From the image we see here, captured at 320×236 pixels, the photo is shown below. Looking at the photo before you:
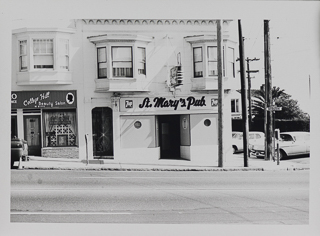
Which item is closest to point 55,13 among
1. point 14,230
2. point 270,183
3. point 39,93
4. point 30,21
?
point 30,21

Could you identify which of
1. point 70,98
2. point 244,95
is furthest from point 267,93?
point 70,98

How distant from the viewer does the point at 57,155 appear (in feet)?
23.2

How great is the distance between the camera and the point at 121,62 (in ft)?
24.8

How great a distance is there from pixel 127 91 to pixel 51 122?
1.48 m

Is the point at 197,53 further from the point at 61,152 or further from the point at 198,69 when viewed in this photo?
the point at 61,152

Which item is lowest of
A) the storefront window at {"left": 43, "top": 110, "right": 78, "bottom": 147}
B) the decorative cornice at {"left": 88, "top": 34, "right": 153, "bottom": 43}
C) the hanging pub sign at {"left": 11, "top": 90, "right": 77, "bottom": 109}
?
the storefront window at {"left": 43, "top": 110, "right": 78, "bottom": 147}

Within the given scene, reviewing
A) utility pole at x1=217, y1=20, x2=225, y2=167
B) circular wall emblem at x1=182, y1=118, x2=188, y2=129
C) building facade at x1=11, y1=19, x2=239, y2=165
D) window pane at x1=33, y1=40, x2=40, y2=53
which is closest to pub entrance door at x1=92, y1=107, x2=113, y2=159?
building facade at x1=11, y1=19, x2=239, y2=165

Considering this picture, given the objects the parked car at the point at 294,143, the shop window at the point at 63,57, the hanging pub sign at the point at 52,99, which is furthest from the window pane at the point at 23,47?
the parked car at the point at 294,143

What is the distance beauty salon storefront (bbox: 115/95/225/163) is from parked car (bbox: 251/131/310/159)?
3.93 ft

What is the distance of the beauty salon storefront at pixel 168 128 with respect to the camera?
7207 mm

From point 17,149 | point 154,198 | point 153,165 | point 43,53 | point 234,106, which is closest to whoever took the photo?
point 154,198

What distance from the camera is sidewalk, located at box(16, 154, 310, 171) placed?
6898 millimetres

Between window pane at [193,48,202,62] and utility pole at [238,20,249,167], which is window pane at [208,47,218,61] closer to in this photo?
window pane at [193,48,202,62]

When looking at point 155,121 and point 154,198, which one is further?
point 155,121
